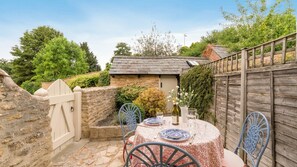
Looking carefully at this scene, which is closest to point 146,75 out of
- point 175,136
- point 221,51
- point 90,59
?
point 221,51

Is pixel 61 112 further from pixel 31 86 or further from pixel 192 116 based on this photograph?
pixel 31 86

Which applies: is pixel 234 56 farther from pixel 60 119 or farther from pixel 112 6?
pixel 112 6

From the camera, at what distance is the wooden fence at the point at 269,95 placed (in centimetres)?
201

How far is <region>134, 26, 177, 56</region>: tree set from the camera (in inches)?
736

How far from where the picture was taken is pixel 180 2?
8125 millimetres

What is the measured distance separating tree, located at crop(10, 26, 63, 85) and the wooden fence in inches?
1109

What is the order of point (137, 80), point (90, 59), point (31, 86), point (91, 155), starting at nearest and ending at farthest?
point (91, 155) → point (137, 80) → point (31, 86) → point (90, 59)

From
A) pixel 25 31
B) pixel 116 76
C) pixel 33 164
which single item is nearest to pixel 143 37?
pixel 116 76

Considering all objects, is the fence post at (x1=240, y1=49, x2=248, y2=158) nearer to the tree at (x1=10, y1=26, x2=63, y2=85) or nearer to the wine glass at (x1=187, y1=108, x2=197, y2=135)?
the wine glass at (x1=187, y1=108, x2=197, y2=135)

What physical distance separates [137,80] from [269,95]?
7.35m

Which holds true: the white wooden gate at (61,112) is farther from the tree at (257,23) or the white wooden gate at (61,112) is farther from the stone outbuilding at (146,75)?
the tree at (257,23)

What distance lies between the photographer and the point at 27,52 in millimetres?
25406

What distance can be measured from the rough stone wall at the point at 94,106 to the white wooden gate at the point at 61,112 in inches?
10.0

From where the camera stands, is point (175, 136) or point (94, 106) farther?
point (94, 106)
